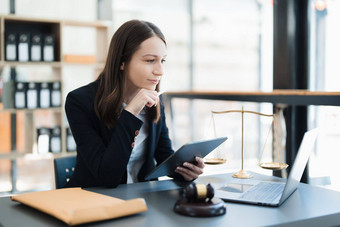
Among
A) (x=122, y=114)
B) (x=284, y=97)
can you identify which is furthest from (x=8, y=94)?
(x=122, y=114)

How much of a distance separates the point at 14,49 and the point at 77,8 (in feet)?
6.12

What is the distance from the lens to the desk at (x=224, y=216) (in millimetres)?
959

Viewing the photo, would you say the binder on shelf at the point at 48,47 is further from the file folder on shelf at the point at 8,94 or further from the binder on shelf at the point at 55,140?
the binder on shelf at the point at 55,140

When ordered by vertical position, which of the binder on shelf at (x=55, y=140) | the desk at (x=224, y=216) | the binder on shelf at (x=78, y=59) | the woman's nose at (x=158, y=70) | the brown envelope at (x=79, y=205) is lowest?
the binder on shelf at (x=55, y=140)

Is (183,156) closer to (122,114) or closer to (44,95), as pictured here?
(122,114)

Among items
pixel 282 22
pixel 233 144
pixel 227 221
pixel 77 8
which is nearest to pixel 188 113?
pixel 233 144

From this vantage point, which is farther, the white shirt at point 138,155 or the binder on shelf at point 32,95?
the binder on shelf at point 32,95

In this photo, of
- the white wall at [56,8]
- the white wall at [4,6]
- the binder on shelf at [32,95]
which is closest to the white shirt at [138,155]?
the binder on shelf at [32,95]

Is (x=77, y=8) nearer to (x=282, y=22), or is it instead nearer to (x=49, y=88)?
(x=49, y=88)

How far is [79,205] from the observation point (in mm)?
1011

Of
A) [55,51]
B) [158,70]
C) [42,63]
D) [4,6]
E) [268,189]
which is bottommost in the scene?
[268,189]

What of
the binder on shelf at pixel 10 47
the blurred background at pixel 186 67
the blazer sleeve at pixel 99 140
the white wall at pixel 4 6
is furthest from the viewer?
the white wall at pixel 4 6

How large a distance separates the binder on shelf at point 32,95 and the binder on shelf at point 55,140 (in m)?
0.30

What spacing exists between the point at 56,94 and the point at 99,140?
268 centimetres
